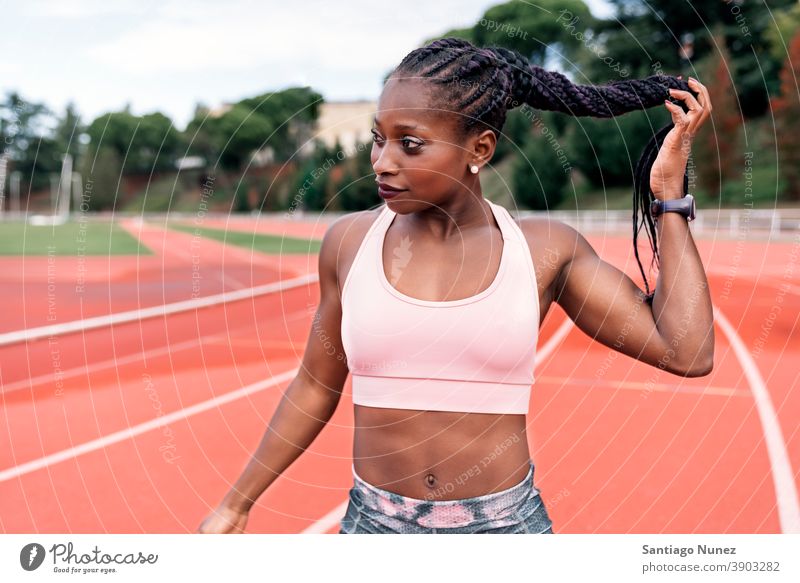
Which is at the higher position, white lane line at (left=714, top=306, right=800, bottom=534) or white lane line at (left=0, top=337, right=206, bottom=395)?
white lane line at (left=714, top=306, right=800, bottom=534)

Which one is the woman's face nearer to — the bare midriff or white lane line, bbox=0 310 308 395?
the bare midriff

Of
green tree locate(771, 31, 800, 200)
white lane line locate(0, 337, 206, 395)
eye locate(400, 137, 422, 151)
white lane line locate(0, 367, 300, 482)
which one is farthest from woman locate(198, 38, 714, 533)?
green tree locate(771, 31, 800, 200)

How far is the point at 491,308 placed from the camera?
5.35 ft

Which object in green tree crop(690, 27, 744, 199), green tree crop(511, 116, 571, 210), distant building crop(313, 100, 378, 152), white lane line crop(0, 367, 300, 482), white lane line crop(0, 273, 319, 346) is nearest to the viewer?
distant building crop(313, 100, 378, 152)

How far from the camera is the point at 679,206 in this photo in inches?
66.9

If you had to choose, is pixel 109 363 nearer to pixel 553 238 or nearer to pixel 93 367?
pixel 93 367

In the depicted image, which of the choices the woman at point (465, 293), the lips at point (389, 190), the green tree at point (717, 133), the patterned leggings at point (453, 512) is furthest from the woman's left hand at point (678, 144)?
the green tree at point (717, 133)

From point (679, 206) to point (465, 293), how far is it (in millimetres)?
482

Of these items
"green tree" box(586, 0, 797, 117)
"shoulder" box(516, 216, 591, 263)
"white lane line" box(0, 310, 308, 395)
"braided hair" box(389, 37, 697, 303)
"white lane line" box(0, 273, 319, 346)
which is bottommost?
"white lane line" box(0, 273, 319, 346)

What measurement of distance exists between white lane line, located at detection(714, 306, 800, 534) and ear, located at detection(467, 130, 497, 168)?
302cm

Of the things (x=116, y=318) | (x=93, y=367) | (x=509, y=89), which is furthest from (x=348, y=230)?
(x=116, y=318)

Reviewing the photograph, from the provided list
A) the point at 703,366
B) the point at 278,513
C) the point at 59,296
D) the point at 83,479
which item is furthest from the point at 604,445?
the point at 59,296

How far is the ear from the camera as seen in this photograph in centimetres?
166

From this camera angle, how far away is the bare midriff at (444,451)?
1.74 m
